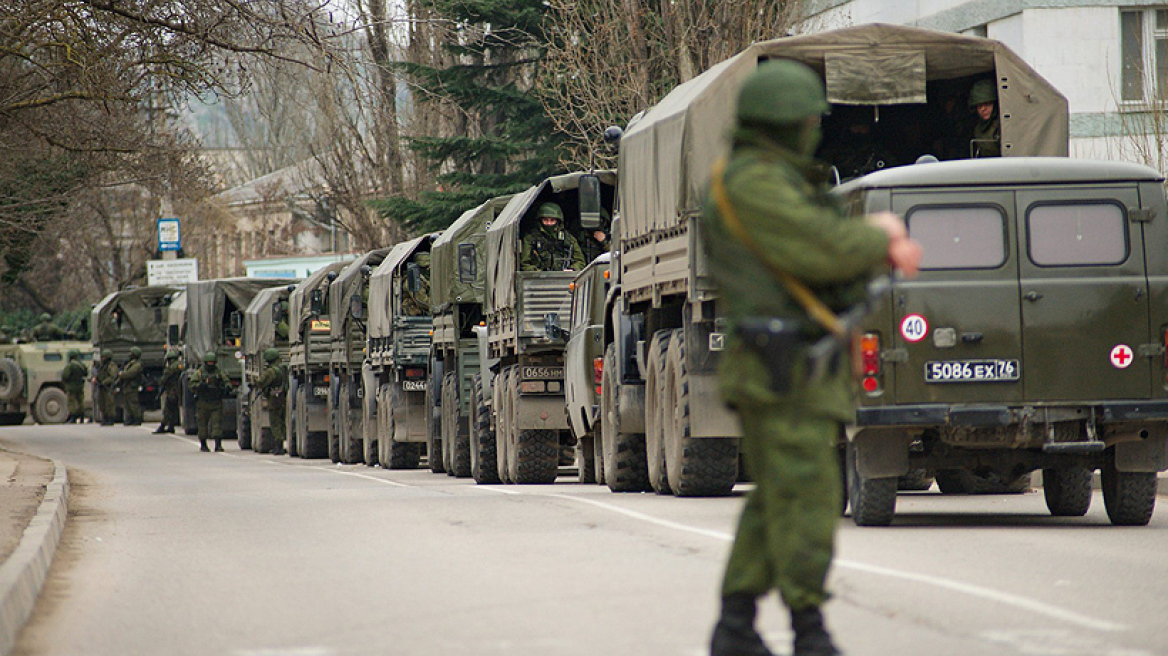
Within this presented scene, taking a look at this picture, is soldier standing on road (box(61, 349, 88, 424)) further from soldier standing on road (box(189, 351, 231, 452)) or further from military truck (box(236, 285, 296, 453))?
soldier standing on road (box(189, 351, 231, 452))

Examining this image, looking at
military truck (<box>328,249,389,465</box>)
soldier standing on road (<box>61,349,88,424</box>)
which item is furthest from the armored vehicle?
soldier standing on road (<box>61,349,88,424</box>)

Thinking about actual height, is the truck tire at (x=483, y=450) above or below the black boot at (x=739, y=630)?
above

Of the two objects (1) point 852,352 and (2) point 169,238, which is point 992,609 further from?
(2) point 169,238

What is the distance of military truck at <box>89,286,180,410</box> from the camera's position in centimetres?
5331

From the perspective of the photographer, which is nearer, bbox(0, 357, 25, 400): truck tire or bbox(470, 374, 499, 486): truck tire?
bbox(470, 374, 499, 486): truck tire

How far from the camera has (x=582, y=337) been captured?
65.5 feet

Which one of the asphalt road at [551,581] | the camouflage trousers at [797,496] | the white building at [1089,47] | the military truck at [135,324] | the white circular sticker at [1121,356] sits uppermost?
the white building at [1089,47]

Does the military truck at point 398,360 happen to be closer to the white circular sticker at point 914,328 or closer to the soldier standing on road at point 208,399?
the soldier standing on road at point 208,399

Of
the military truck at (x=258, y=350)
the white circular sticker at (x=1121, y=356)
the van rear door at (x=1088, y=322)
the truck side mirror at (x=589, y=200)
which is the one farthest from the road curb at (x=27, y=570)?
the military truck at (x=258, y=350)

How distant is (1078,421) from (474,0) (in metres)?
29.9

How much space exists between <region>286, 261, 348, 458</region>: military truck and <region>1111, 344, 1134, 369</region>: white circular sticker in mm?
23466

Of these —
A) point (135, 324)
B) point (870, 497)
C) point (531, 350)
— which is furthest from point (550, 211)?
point (135, 324)

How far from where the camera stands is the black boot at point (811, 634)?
6.16 metres

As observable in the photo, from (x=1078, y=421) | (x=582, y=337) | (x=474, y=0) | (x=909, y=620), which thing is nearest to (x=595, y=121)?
(x=474, y=0)
